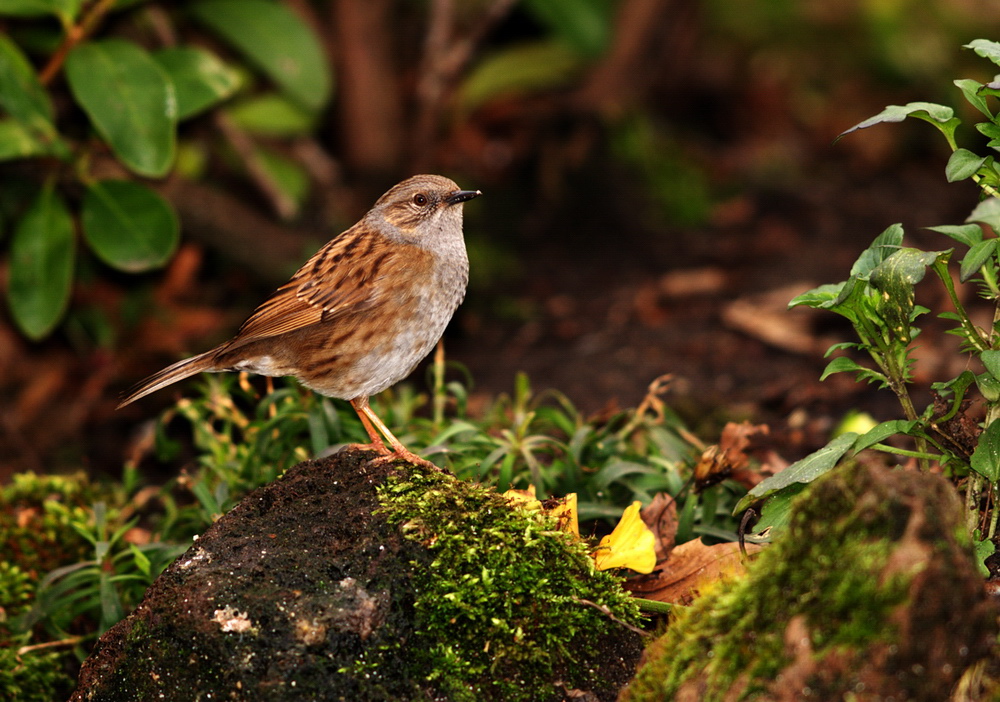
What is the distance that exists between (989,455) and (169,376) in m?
2.87

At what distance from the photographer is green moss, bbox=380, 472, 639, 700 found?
2.85 m

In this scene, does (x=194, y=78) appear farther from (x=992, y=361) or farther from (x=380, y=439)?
(x=992, y=361)

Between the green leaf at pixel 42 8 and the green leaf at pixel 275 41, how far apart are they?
1395 mm

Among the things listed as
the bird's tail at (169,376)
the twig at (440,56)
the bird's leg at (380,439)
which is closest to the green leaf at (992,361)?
the bird's leg at (380,439)

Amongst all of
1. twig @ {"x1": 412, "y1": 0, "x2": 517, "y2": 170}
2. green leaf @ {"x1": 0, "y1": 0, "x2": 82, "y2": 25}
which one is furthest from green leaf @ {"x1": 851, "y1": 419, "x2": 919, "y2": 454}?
twig @ {"x1": 412, "y1": 0, "x2": 517, "y2": 170}

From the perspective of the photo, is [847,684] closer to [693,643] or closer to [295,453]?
[693,643]

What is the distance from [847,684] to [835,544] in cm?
31

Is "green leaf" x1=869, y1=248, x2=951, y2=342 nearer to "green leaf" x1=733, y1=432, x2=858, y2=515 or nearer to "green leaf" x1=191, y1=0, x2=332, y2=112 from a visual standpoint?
"green leaf" x1=733, y1=432, x2=858, y2=515

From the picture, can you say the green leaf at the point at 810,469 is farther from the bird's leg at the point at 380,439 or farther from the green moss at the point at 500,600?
the bird's leg at the point at 380,439

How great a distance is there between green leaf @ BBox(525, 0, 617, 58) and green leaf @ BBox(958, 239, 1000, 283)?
5.80 meters

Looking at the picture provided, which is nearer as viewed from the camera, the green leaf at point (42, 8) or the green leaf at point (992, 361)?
the green leaf at point (992, 361)

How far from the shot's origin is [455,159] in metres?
8.93

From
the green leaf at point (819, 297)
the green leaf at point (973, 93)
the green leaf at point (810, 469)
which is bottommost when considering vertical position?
the green leaf at point (810, 469)

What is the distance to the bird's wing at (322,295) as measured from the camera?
402 cm
